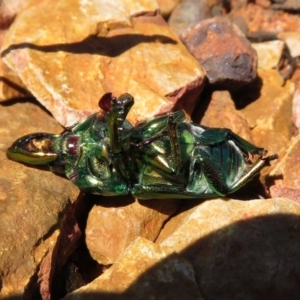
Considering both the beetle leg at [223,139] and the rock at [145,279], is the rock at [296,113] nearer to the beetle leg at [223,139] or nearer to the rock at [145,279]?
the beetle leg at [223,139]

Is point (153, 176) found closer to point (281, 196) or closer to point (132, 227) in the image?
point (132, 227)

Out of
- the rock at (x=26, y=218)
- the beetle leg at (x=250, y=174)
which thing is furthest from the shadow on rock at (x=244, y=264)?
the beetle leg at (x=250, y=174)

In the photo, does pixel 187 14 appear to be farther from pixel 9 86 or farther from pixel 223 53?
pixel 9 86

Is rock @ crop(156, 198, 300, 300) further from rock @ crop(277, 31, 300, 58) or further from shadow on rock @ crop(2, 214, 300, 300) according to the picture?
rock @ crop(277, 31, 300, 58)

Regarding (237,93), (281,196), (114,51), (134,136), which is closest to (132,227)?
(134,136)

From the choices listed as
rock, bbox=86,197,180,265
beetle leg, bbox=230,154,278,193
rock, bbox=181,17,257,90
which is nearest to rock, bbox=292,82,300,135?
rock, bbox=181,17,257,90

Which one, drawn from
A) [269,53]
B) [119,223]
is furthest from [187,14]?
[119,223]

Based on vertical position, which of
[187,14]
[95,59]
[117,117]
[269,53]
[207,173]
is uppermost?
[117,117]
